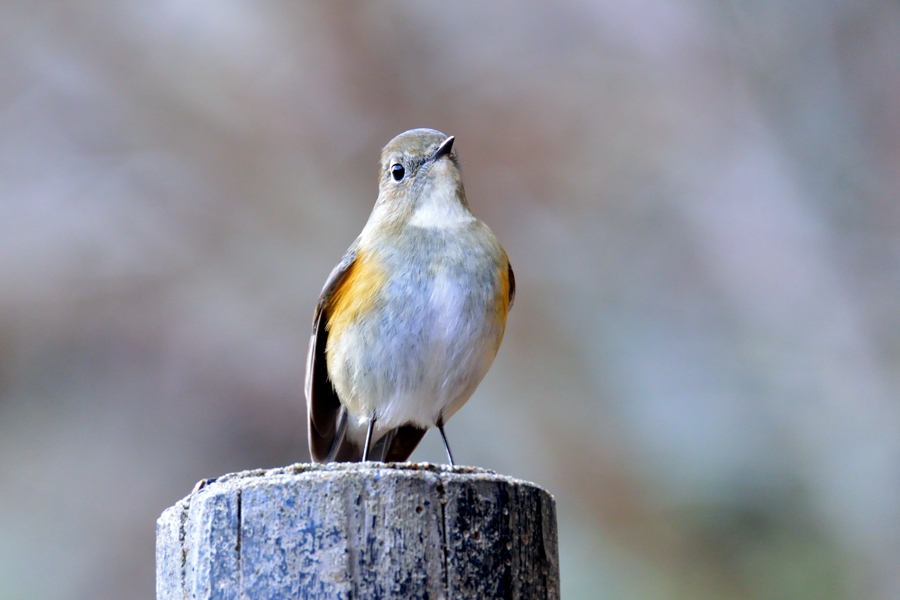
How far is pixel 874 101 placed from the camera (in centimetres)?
568

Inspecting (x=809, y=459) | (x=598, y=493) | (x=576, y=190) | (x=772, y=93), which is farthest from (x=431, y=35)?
(x=809, y=459)

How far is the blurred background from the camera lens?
536 cm

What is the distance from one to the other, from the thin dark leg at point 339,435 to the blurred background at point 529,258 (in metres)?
2.17

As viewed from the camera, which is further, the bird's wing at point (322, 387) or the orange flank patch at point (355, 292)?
the bird's wing at point (322, 387)

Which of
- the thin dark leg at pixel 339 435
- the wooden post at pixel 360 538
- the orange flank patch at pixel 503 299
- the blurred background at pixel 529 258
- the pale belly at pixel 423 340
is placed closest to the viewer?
the wooden post at pixel 360 538

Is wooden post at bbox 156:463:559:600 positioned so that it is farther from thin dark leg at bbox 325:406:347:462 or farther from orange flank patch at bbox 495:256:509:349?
thin dark leg at bbox 325:406:347:462

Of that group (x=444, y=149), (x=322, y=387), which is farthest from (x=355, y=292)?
(x=444, y=149)

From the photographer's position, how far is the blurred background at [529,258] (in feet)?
17.6

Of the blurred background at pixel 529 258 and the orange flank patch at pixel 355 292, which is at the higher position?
the blurred background at pixel 529 258

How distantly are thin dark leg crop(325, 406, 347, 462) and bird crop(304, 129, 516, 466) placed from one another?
0.10 feet

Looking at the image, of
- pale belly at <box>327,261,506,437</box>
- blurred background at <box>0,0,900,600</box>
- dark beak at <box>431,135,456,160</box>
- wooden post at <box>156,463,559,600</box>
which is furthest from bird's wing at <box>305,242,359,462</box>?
blurred background at <box>0,0,900,600</box>

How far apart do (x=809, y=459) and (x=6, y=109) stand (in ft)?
19.5

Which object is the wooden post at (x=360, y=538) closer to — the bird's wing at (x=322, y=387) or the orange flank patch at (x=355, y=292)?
the orange flank patch at (x=355, y=292)

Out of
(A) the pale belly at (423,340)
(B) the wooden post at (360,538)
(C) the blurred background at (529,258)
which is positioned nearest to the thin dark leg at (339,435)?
(A) the pale belly at (423,340)
